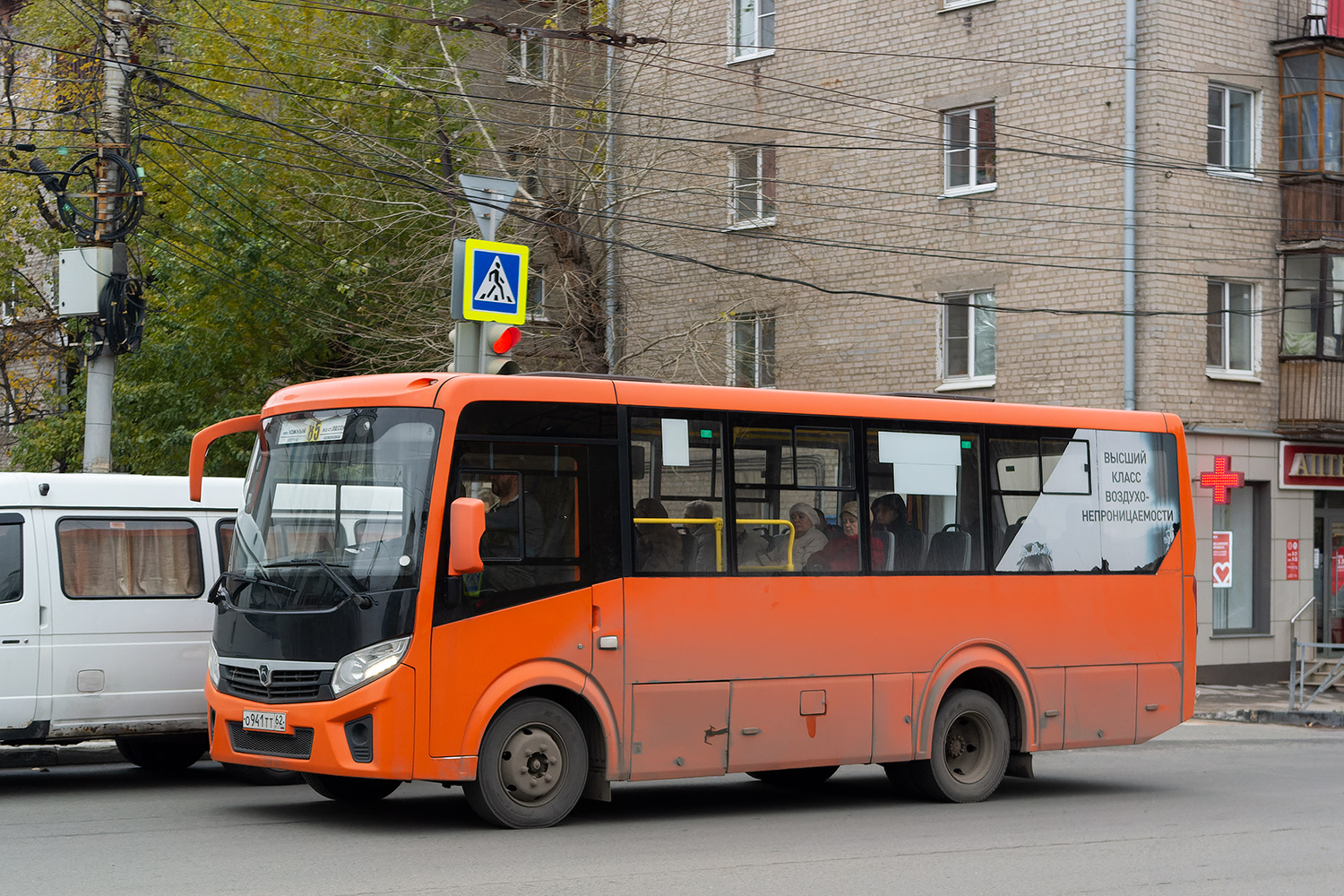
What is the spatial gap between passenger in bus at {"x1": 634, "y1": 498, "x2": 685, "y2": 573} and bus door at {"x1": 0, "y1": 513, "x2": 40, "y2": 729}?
168 inches

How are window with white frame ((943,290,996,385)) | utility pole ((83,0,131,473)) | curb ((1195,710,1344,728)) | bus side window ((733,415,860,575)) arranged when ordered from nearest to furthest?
bus side window ((733,415,860,575)), utility pole ((83,0,131,473)), curb ((1195,710,1344,728)), window with white frame ((943,290,996,385))

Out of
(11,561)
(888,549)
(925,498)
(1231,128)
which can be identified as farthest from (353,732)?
(1231,128)

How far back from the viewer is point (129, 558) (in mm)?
11578

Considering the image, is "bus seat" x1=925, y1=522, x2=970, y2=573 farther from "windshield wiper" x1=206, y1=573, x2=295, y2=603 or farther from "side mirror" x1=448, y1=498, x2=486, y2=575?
"windshield wiper" x1=206, y1=573, x2=295, y2=603

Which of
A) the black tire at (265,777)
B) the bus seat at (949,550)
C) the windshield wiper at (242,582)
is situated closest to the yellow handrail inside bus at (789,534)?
the bus seat at (949,550)

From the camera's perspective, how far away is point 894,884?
809 centimetres

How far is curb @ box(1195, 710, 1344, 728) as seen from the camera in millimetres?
19938

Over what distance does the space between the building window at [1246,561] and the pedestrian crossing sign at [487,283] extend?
15.9m

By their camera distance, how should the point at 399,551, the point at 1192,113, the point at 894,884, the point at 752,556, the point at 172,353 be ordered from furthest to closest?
the point at 1192,113
the point at 172,353
the point at 752,556
the point at 399,551
the point at 894,884

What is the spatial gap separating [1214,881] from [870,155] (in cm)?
Result: 2046

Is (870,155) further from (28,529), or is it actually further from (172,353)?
(28,529)

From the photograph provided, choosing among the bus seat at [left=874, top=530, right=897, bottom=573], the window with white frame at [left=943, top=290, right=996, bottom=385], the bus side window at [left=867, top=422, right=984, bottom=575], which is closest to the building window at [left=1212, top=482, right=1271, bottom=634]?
the window with white frame at [left=943, top=290, right=996, bottom=385]

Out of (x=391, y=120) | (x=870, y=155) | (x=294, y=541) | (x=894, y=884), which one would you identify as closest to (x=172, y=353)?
(x=391, y=120)

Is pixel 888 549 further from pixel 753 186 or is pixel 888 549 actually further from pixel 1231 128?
pixel 753 186
